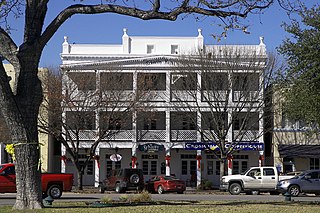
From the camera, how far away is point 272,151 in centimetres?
4922

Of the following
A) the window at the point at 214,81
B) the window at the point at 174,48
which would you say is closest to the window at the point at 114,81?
the window at the point at 214,81

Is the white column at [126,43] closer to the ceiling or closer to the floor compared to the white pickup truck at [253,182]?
closer to the ceiling

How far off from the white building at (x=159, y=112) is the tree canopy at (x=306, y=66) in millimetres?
16092

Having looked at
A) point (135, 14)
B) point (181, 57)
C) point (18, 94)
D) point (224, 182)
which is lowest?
point (224, 182)

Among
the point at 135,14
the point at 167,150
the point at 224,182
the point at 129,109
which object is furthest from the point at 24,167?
the point at 167,150

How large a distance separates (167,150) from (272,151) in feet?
29.2

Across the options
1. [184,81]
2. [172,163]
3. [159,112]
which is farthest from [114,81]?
[172,163]

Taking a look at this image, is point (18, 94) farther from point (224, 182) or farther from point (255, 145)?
point (255, 145)

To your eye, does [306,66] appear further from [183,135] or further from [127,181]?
[183,135]

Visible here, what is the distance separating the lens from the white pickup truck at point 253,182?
35.5 meters

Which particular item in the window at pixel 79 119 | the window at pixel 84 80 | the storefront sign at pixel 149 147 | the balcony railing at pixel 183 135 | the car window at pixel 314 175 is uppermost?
the window at pixel 84 80

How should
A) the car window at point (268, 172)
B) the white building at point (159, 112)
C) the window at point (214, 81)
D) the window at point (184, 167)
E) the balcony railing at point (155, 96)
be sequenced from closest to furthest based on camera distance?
the car window at point (268, 172)
the window at point (214, 81)
the white building at point (159, 112)
the balcony railing at point (155, 96)
the window at point (184, 167)

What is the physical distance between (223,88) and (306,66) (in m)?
19.0

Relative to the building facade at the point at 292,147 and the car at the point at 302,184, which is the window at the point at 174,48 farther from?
the car at the point at 302,184
